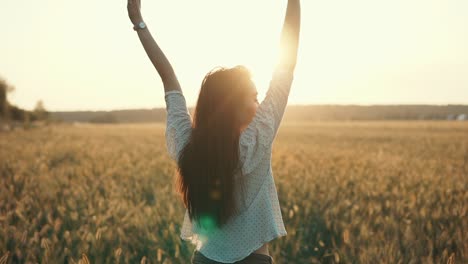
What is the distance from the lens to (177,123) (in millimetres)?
2201

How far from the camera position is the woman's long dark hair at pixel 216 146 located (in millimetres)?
2010

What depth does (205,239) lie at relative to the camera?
2.21 meters

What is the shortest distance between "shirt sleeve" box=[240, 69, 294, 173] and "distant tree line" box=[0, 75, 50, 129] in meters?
43.9

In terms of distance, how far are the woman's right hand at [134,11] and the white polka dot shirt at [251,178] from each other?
425mm

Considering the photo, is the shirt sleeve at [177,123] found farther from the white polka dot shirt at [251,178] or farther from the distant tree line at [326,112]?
the distant tree line at [326,112]

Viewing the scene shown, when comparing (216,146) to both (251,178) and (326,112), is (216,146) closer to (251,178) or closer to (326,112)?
(251,178)

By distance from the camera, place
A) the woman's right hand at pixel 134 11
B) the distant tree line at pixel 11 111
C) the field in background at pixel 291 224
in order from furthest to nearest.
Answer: the distant tree line at pixel 11 111 < the field in background at pixel 291 224 < the woman's right hand at pixel 134 11

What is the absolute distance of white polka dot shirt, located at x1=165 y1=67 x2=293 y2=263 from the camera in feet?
6.54

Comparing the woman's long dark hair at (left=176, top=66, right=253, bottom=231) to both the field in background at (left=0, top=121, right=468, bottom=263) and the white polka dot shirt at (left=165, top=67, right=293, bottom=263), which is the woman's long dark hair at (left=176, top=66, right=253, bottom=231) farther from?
the field in background at (left=0, top=121, right=468, bottom=263)

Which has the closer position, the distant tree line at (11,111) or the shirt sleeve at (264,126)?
the shirt sleeve at (264,126)

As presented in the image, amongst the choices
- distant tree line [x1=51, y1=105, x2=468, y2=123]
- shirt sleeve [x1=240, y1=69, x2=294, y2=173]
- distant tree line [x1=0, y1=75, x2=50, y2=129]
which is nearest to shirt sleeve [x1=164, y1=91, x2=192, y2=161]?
shirt sleeve [x1=240, y1=69, x2=294, y2=173]

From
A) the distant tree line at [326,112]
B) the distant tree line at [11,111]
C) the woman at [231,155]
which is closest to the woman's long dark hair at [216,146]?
the woman at [231,155]

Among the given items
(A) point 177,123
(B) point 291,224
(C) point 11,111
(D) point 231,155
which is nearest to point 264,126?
(D) point 231,155

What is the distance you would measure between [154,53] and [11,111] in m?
62.4
